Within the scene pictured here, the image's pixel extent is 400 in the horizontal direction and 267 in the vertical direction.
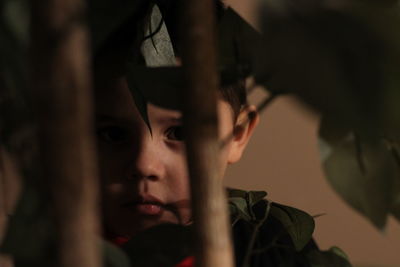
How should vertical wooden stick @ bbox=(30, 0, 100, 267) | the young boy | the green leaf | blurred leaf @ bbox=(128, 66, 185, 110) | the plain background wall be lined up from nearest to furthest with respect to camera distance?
vertical wooden stick @ bbox=(30, 0, 100, 267), blurred leaf @ bbox=(128, 66, 185, 110), the green leaf, the young boy, the plain background wall

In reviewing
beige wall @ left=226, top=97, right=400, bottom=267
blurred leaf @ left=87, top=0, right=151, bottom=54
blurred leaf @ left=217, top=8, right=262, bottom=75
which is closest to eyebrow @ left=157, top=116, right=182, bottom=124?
blurred leaf @ left=217, top=8, right=262, bottom=75

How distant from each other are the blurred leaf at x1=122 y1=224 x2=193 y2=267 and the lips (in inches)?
15.6

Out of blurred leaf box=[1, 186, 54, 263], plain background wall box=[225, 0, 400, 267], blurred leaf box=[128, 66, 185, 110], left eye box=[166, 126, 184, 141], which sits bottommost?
plain background wall box=[225, 0, 400, 267]

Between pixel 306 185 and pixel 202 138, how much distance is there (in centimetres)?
108

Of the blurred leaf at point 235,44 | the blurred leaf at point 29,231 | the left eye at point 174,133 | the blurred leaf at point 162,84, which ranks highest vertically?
the blurred leaf at point 235,44

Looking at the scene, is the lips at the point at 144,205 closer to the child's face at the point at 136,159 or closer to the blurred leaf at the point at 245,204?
the child's face at the point at 136,159

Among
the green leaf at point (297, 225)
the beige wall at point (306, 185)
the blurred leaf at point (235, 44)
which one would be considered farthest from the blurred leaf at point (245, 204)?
the beige wall at point (306, 185)

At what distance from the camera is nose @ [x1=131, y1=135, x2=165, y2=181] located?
0.71 m

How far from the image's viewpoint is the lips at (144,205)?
729mm

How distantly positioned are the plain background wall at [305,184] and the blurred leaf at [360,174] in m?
0.99

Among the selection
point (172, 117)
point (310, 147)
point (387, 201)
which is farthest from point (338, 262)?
point (310, 147)

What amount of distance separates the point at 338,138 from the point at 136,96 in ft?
0.42

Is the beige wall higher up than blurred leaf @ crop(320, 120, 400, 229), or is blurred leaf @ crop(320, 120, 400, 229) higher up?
blurred leaf @ crop(320, 120, 400, 229)

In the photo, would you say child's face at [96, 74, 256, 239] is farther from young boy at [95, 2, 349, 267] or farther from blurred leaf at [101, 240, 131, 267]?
blurred leaf at [101, 240, 131, 267]
